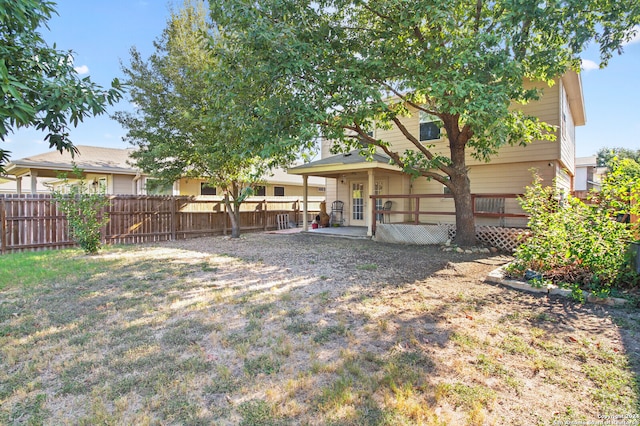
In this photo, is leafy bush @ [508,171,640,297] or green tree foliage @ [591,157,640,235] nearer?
green tree foliage @ [591,157,640,235]

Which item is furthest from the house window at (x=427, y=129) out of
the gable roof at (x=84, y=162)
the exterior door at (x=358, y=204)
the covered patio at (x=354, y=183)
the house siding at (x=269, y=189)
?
the gable roof at (x=84, y=162)

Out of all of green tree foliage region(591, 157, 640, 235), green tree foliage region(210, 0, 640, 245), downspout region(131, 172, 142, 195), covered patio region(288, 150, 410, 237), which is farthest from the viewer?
downspout region(131, 172, 142, 195)

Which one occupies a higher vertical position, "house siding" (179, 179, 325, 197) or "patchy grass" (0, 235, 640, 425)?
"house siding" (179, 179, 325, 197)

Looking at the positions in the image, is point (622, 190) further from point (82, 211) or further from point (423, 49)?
point (82, 211)

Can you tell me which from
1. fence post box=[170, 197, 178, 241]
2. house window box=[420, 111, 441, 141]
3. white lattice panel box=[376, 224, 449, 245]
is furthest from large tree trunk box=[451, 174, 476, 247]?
fence post box=[170, 197, 178, 241]

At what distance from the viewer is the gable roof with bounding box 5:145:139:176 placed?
42.4 feet

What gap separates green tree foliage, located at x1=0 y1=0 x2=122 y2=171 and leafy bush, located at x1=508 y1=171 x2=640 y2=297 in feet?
18.8

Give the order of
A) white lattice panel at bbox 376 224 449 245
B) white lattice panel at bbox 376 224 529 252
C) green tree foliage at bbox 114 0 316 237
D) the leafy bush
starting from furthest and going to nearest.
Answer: green tree foliage at bbox 114 0 316 237 → white lattice panel at bbox 376 224 449 245 → white lattice panel at bbox 376 224 529 252 → the leafy bush

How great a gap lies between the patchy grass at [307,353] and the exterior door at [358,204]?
8710 millimetres

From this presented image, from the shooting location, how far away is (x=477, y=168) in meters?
11.4

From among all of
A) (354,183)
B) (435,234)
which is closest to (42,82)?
(435,234)

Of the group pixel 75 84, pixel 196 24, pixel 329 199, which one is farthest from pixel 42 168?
pixel 75 84

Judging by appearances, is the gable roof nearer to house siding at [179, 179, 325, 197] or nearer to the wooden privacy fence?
house siding at [179, 179, 325, 197]

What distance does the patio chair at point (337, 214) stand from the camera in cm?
1474
